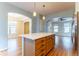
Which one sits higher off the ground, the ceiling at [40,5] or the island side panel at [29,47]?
the ceiling at [40,5]

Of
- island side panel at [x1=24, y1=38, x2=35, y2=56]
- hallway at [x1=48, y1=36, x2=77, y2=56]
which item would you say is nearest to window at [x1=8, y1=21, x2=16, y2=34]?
hallway at [x1=48, y1=36, x2=77, y2=56]

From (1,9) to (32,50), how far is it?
295 cm

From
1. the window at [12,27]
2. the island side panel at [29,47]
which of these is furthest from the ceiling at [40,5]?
the window at [12,27]

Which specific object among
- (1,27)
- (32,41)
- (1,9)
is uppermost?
(1,9)

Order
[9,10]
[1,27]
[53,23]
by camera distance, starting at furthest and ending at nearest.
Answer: [53,23], [9,10], [1,27]

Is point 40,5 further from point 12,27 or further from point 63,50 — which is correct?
point 12,27

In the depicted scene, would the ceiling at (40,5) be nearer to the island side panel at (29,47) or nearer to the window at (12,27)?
the island side panel at (29,47)

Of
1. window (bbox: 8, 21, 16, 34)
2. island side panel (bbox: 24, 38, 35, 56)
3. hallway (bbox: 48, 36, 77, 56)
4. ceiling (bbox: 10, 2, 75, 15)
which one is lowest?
hallway (bbox: 48, 36, 77, 56)

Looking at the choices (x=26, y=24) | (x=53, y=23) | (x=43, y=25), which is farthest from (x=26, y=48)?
(x=53, y=23)

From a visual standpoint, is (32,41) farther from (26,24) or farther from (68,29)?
(68,29)

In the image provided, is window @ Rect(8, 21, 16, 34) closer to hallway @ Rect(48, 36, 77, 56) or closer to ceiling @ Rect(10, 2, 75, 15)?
ceiling @ Rect(10, 2, 75, 15)

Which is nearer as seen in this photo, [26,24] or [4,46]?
[4,46]

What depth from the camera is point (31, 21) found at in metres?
9.47

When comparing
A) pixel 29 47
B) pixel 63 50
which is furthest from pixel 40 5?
pixel 29 47
